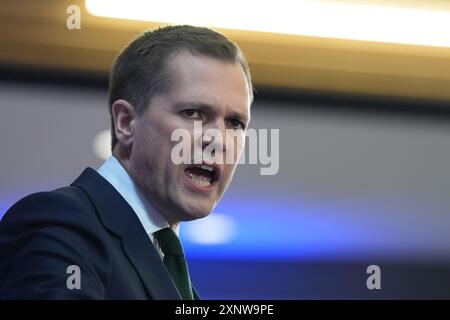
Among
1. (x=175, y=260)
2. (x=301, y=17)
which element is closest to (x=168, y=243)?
(x=175, y=260)

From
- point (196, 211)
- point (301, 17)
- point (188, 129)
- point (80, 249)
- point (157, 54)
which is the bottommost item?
point (80, 249)

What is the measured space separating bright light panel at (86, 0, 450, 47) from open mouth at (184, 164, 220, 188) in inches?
26.7

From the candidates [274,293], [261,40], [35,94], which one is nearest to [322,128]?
[261,40]

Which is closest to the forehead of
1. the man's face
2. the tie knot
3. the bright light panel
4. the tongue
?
the man's face

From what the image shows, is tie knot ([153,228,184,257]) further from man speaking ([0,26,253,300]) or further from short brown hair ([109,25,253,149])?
short brown hair ([109,25,253,149])

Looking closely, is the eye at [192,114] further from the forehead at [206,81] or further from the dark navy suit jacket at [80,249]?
the dark navy suit jacket at [80,249]

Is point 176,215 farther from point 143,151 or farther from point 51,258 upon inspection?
point 51,258

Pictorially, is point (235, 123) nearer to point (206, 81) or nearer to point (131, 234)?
point (206, 81)

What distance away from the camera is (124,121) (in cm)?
121

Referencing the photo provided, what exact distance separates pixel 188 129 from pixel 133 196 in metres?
0.13

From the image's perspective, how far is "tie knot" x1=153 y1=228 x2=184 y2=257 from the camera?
3.65 ft

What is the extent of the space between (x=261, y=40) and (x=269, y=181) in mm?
390

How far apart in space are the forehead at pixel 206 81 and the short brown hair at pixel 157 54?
12 millimetres

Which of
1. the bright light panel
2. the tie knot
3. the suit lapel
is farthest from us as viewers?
the bright light panel
